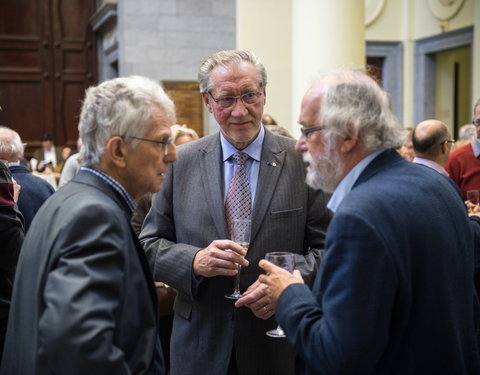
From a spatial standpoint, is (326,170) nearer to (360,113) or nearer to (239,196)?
(360,113)

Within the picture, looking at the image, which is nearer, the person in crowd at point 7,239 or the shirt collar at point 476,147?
the person in crowd at point 7,239

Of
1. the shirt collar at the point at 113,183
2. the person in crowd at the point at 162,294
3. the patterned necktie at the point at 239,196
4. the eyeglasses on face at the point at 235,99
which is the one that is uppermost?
the eyeglasses on face at the point at 235,99

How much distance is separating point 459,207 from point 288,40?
813 cm

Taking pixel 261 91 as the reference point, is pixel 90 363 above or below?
below

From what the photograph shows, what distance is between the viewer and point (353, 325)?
1.58 meters

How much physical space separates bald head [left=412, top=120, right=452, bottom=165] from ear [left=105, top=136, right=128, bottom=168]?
3016 mm

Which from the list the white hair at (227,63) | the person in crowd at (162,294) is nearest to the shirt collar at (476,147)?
the person in crowd at (162,294)

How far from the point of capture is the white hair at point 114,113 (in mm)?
1748

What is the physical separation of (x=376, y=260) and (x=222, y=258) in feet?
2.67

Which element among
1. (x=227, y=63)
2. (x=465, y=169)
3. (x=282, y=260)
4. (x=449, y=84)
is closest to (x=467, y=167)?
(x=465, y=169)

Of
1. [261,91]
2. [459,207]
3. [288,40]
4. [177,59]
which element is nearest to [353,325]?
[459,207]

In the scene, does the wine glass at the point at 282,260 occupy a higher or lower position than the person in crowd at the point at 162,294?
higher

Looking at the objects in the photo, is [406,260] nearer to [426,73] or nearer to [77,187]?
[77,187]

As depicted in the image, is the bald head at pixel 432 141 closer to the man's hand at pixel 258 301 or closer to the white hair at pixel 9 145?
the man's hand at pixel 258 301
